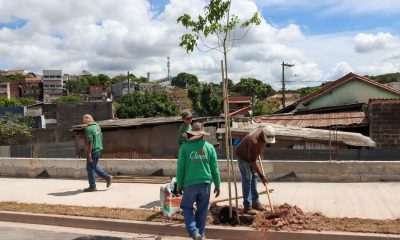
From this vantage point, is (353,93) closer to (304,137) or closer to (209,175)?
(304,137)

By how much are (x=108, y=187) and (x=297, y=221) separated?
17.4 ft

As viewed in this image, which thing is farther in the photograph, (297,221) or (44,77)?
(44,77)

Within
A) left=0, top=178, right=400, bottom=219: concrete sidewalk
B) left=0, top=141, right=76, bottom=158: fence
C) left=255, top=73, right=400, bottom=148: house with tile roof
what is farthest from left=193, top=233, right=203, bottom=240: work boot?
left=0, top=141, right=76, bottom=158: fence

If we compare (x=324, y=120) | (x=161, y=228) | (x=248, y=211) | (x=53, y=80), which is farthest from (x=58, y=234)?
(x=53, y=80)

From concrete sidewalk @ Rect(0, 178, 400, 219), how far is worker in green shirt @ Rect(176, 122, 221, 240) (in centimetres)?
225

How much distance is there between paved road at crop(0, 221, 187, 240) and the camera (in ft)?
23.2

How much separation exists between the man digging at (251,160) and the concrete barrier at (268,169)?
10.3ft

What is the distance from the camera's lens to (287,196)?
8789 mm

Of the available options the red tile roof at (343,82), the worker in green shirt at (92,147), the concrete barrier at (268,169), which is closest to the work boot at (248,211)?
the concrete barrier at (268,169)

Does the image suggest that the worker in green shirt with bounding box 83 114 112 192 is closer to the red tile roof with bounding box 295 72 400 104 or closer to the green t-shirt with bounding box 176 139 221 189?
the green t-shirt with bounding box 176 139 221 189

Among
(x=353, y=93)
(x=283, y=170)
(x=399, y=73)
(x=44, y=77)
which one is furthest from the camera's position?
(x=44, y=77)

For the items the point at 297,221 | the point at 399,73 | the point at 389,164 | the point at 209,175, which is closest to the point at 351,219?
the point at 297,221

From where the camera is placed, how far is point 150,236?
23.0 feet

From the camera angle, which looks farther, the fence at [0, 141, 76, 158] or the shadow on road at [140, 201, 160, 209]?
the fence at [0, 141, 76, 158]
